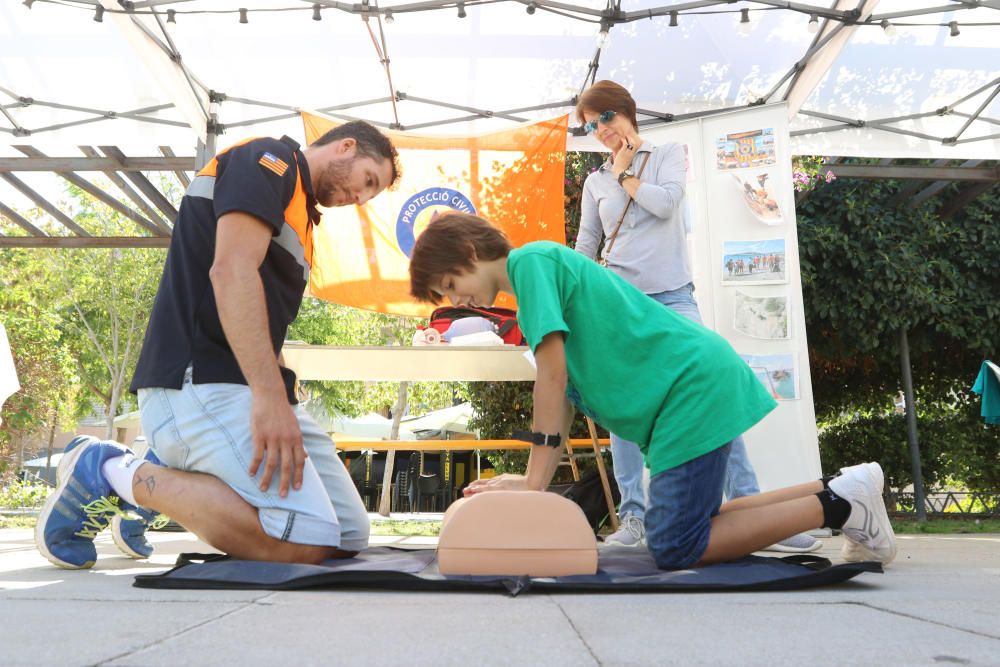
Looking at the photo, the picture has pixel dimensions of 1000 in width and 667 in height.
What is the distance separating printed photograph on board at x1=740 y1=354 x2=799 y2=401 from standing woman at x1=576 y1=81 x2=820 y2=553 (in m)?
1.44

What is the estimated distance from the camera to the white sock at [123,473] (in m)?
2.29

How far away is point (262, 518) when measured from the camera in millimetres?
2100

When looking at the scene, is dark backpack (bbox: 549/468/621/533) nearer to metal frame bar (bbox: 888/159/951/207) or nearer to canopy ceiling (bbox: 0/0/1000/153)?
canopy ceiling (bbox: 0/0/1000/153)

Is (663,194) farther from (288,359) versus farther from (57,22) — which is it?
(57,22)

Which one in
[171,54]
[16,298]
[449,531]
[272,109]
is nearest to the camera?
[449,531]

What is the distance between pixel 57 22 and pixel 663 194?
3.86 metres

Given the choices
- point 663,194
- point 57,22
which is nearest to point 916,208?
point 663,194

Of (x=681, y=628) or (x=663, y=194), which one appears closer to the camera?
(x=681, y=628)

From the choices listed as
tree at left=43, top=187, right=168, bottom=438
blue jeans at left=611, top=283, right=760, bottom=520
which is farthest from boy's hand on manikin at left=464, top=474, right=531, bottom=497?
tree at left=43, top=187, right=168, bottom=438

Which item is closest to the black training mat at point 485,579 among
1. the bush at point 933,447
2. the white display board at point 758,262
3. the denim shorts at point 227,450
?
the denim shorts at point 227,450

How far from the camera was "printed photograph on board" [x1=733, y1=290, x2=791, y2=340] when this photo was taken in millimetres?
4770

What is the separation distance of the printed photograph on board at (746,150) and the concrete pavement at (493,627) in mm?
3388

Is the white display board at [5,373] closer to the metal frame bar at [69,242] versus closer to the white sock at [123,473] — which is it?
the white sock at [123,473]

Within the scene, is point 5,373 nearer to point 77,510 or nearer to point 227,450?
point 77,510
